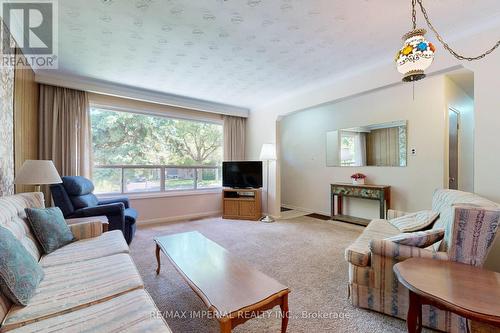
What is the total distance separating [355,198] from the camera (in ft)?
15.1

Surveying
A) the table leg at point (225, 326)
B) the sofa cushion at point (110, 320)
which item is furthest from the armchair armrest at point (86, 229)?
the table leg at point (225, 326)

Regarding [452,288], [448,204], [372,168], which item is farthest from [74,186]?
[372,168]

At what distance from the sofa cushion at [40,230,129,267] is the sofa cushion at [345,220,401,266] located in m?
1.91

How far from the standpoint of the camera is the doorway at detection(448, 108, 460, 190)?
376 centimetres

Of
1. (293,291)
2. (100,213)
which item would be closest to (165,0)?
(100,213)

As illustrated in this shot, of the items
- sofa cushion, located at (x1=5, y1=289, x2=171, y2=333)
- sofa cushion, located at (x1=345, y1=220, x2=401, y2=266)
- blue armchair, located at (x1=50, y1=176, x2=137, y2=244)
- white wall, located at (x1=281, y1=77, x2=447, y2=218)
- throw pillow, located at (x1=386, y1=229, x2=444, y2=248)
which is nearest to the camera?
sofa cushion, located at (x1=5, y1=289, x2=171, y2=333)

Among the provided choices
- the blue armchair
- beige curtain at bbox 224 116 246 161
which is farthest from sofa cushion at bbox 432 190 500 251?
beige curtain at bbox 224 116 246 161

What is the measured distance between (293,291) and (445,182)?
316cm

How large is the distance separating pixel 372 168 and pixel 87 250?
180 inches

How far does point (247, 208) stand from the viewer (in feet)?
15.5

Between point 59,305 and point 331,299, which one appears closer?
point 59,305

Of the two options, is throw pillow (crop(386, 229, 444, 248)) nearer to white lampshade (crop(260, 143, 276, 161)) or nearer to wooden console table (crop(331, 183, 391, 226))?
wooden console table (crop(331, 183, 391, 226))

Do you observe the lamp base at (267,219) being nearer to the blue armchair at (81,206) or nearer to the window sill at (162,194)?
the window sill at (162,194)

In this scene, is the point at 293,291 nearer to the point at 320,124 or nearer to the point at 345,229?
the point at 345,229
